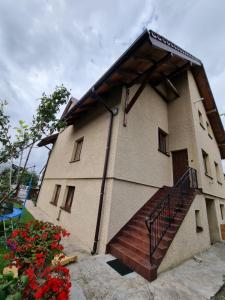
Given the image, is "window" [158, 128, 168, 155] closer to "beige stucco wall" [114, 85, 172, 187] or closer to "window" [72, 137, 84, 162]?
"beige stucco wall" [114, 85, 172, 187]

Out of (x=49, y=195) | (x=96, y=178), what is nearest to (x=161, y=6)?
(x=96, y=178)

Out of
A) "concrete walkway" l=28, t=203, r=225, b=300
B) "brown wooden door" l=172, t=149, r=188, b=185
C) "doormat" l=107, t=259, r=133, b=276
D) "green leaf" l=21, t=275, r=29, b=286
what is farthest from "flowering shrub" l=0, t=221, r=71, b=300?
"brown wooden door" l=172, t=149, r=188, b=185

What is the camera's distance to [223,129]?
1161 centimetres

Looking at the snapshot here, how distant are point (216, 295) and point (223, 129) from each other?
39.8 feet

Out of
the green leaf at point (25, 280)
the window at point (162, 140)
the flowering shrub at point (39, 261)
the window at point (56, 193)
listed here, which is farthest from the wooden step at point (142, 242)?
the window at point (56, 193)

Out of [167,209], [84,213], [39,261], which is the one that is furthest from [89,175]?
[39,261]

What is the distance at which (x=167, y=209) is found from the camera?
5191 millimetres

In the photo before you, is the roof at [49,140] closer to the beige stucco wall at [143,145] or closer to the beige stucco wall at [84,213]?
the beige stucco wall at [84,213]

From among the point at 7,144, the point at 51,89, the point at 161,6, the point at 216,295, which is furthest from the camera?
the point at 161,6

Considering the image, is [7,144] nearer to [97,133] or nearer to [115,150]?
[115,150]

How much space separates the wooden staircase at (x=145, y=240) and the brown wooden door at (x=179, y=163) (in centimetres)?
198

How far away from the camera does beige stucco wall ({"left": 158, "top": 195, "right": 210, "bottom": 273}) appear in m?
3.64

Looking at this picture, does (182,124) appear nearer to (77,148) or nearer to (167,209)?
(167,209)

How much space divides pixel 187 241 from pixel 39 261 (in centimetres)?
428
